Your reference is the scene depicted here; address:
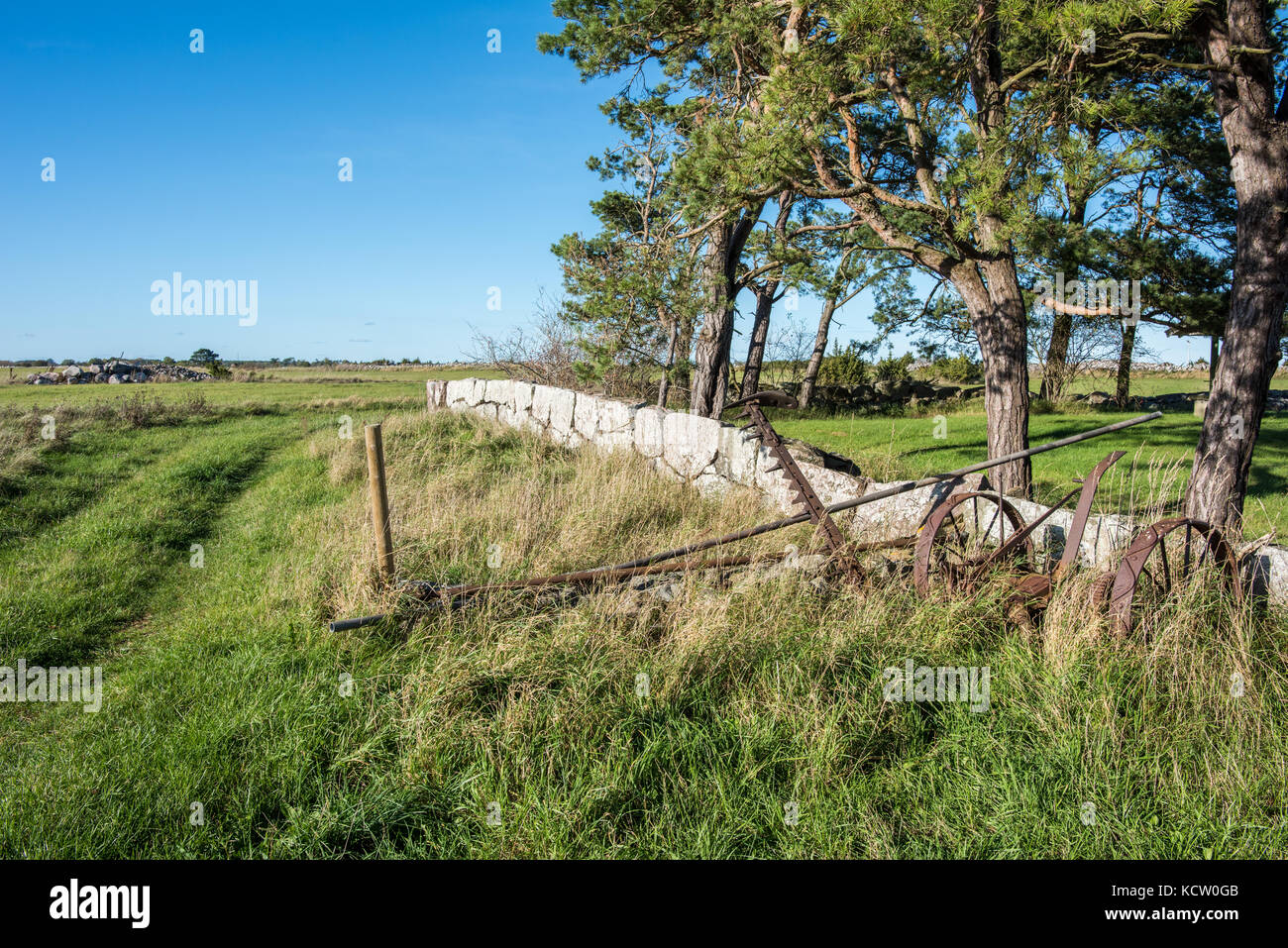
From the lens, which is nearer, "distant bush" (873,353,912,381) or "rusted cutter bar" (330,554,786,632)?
"rusted cutter bar" (330,554,786,632)

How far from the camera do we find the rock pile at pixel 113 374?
35.1 m

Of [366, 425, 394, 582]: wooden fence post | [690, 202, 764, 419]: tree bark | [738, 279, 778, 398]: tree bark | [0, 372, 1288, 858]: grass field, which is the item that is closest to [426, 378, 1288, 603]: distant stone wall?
[0, 372, 1288, 858]: grass field

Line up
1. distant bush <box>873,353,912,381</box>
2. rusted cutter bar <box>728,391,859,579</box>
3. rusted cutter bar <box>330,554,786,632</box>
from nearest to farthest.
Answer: rusted cutter bar <box>330,554,786,632</box> < rusted cutter bar <box>728,391,859,579</box> < distant bush <box>873,353,912,381</box>

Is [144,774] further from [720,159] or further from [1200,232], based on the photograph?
[1200,232]

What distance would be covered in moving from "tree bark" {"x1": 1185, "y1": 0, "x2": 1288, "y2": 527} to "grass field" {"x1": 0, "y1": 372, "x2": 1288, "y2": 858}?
2.23 meters

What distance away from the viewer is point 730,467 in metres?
8.67

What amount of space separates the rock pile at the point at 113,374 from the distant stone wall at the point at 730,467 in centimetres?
3213

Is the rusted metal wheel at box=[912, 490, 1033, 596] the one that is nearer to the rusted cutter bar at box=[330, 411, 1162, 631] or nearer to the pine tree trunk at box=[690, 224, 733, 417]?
the rusted cutter bar at box=[330, 411, 1162, 631]

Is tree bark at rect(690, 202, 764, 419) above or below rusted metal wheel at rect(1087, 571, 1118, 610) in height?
above

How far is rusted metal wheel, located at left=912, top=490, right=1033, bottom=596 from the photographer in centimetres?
482

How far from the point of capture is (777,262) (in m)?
10.8
